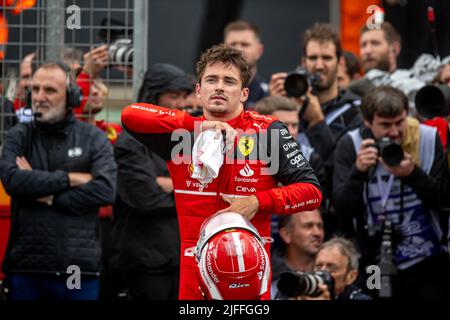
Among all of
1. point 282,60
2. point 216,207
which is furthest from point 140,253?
point 282,60

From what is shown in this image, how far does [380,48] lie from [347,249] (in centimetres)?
279

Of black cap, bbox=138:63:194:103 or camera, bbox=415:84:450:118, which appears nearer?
camera, bbox=415:84:450:118

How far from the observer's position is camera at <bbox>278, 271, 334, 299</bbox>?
7320mm

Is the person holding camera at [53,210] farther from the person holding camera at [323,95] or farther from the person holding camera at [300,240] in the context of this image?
the person holding camera at [323,95]

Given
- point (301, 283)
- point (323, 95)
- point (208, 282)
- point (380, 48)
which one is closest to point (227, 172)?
point (208, 282)

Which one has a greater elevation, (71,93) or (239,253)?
(71,93)

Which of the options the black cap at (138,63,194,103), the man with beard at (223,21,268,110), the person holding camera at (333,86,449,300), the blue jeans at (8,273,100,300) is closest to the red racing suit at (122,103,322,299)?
the person holding camera at (333,86,449,300)

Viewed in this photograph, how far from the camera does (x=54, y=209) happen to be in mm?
8312

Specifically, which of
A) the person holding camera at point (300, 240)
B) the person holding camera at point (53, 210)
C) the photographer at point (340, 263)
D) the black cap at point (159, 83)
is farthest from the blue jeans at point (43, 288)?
the photographer at point (340, 263)

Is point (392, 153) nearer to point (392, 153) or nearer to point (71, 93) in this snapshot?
point (392, 153)

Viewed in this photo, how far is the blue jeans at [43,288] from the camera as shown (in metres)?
8.28

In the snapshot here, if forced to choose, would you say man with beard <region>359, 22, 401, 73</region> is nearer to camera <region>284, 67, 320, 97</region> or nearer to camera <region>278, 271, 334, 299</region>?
camera <region>284, 67, 320, 97</region>

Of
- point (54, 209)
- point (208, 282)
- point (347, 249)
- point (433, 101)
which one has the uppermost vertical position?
point (433, 101)
